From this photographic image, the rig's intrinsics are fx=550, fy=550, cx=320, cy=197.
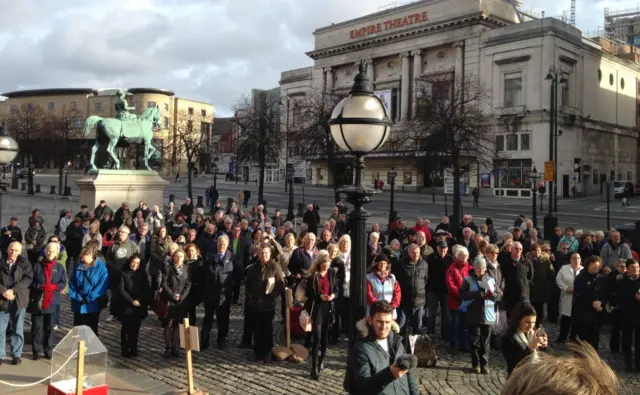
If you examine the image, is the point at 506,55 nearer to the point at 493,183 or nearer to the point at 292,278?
the point at 493,183

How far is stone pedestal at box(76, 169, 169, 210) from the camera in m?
22.6

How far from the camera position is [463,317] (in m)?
8.89

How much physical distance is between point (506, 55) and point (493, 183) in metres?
12.4

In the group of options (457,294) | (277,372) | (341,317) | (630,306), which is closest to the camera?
(277,372)

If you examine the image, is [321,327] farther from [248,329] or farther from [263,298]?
[248,329]

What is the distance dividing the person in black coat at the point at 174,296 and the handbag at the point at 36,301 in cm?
165

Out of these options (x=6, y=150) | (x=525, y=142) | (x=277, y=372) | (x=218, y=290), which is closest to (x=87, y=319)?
(x=218, y=290)

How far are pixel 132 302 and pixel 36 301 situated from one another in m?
1.30

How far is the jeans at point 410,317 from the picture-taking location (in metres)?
8.73

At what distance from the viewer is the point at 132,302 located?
26.8ft

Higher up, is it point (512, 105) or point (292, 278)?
point (512, 105)

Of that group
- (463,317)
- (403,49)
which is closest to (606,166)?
(403,49)

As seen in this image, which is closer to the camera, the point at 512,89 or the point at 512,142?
the point at 512,142

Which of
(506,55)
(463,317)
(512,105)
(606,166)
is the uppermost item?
(506,55)
